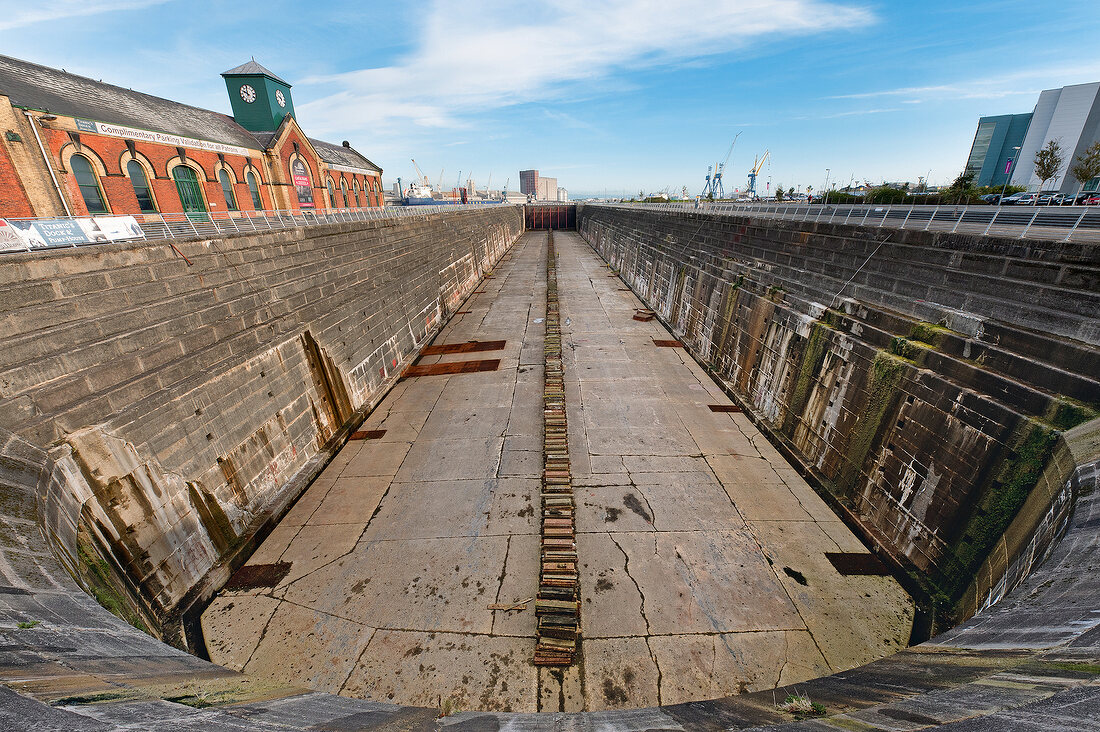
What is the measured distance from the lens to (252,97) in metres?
43.5

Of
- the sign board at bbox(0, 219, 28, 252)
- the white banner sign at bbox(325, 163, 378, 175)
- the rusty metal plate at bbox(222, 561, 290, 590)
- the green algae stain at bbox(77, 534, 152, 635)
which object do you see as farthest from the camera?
the white banner sign at bbox(325, 163, 378, 175)

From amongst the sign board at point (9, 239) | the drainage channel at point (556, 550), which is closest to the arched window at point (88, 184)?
the sign board at point (9, 239)

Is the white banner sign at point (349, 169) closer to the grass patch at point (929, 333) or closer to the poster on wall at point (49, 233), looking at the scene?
the poster on wall at point (49, 233)

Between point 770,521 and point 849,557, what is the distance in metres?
1.55

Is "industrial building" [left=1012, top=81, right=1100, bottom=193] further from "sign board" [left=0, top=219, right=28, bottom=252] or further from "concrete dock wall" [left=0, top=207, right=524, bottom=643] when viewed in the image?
"sign board" [left=0, top=219, right=28, bottom=252]

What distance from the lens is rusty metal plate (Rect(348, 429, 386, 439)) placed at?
1335 cm

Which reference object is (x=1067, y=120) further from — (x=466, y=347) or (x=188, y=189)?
(x=188, y=189)

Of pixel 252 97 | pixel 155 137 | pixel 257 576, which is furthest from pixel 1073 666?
pixel 252 97

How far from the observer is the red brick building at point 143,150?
22.9 meters

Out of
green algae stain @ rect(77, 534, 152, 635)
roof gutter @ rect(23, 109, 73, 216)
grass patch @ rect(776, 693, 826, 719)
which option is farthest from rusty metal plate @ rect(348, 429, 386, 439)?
roof gutter @ rect(23, 109, 73, 216)

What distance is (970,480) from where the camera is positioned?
23.5ft

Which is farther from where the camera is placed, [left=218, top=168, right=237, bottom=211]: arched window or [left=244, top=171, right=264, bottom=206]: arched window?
[left=244, top=171, right=264, bottom=206]: arched window

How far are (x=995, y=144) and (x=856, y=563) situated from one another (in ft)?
656

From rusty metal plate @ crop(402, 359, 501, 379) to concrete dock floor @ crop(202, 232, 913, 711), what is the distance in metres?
3.97
